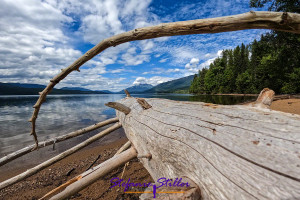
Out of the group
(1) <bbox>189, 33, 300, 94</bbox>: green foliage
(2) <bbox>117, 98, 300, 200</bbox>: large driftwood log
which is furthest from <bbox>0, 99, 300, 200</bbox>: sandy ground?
(1) <bbox>189, 33, 300, 94</bbox>: green foliage

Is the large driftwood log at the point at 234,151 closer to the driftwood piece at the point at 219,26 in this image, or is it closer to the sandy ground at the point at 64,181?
the driftwood piece at the point at 219,26

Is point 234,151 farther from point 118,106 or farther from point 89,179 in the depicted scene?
point 118,106

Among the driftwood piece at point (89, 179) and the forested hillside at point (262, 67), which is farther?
the forested hillside at point (262, 67)

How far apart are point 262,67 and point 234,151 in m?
36.6

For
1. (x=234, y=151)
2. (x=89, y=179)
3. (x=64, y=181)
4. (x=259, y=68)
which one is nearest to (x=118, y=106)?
(x=89, y=179)

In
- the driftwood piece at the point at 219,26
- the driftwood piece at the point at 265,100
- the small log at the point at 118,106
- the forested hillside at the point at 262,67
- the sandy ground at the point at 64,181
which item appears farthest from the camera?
the forested hillside at the point at 262,67

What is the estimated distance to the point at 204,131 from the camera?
150cm

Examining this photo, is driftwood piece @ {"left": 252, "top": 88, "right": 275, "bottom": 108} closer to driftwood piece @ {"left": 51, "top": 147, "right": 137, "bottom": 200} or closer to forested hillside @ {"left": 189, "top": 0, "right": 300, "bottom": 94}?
driftwood piece @ {"left": 51, "top": 147, "right": 137, "bottom": 200}

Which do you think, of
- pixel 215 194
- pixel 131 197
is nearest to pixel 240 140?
pixel 215 194

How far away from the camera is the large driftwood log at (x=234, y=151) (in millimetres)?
908

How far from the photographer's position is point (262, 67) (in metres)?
28.3

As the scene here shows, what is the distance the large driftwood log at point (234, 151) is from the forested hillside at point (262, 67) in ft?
47.2

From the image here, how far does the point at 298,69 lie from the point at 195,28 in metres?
30.1

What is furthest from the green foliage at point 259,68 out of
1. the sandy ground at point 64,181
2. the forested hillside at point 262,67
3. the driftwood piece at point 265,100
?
the sandy ground at point 64,181
